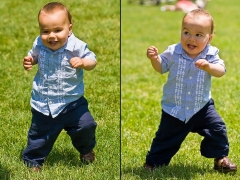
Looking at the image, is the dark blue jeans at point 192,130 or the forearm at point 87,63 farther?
the dark blue jeans at point 192,130

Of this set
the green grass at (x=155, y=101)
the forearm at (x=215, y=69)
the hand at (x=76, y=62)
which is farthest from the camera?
the green grass at (x=155, y=101)

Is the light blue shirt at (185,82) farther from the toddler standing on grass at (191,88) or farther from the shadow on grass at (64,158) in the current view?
the shadow on grass at (64,158)

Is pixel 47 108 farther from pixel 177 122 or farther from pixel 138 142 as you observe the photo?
pixel 138 142

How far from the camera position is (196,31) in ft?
11.1

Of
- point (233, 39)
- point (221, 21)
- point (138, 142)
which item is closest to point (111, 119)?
point (138, 142)

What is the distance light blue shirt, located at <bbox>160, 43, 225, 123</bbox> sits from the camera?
136 inches

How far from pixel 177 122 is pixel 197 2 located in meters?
12.6

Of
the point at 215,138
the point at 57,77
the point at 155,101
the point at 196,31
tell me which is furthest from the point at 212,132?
the point at 155,101

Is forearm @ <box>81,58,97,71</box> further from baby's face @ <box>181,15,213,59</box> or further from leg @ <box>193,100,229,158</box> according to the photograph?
leg @ <box>193,100,229,158</box>

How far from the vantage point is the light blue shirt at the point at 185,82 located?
11.3 ft

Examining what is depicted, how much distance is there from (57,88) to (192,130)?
0.90 meters

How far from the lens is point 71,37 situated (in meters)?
3.34

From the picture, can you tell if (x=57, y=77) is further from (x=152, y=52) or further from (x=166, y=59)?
(x=166, y=59)

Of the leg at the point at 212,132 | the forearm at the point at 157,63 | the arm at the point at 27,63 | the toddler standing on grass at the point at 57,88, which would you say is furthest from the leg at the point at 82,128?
the leg at the point at 212,132
